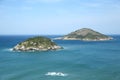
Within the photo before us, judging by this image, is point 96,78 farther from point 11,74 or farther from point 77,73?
point 11,74

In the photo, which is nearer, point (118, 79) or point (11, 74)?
point (118, 79)

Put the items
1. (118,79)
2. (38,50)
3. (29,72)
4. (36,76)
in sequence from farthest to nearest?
(38,50), (29,72), (36,76), (118,79)

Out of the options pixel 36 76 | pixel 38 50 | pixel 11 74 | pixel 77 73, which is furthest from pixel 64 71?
pixel 38 50

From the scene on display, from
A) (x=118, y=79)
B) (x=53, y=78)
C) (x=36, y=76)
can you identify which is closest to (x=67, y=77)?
(x=53, y=78)

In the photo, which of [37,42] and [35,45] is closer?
[35,45]

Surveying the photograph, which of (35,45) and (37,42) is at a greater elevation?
(37,42)

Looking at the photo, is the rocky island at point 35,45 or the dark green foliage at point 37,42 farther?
the dark green foliage at point 37,42

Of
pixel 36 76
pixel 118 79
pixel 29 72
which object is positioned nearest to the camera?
pixel 118 79

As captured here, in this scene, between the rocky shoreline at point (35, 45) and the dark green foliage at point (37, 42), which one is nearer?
the rocky shoreline at point (35, 45)

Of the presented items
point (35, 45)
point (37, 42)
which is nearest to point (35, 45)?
point (35, 45)

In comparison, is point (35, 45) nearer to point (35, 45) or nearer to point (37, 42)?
point (35, 45)
